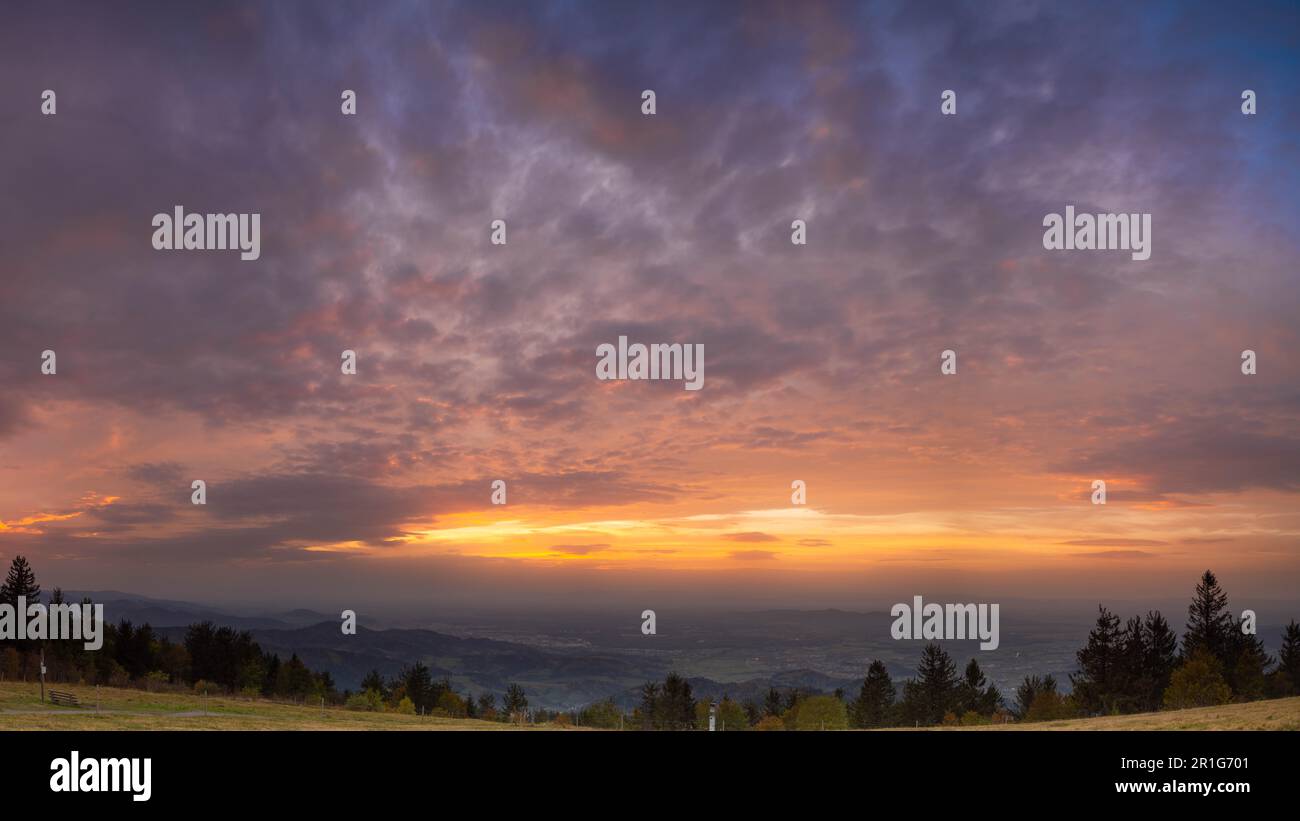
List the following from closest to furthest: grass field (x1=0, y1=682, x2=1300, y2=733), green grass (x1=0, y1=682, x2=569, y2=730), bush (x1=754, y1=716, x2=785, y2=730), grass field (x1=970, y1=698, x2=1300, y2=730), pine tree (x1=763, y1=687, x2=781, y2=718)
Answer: grass field (x1=970, y1=698, x2=1300, y2=730) → grass field (x1=0, y1=682, x2=1300, y2=733) → green grass (x1=0, y1=682, x2=569, y2=730) → bush (x1=754, y1=716, x2=785, y2=730) → pine tree (x1=763, y1=687, x2=781, y2=718)

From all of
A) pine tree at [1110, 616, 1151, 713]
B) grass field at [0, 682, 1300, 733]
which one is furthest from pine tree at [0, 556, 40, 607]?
pine tree at [1110, 616, 1151, 713]

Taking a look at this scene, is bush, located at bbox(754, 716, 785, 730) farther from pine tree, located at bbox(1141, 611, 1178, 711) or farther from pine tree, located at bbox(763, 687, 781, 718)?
pine tree, located at bbox(1141, 611, 1178, 711)

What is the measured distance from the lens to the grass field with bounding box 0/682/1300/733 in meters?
31.4

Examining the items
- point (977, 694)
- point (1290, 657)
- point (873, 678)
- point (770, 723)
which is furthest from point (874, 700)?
point (1290, 657)

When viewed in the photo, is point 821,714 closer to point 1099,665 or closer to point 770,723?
point 770,723

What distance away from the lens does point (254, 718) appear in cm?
5003

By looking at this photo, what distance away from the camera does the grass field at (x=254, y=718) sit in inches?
1236

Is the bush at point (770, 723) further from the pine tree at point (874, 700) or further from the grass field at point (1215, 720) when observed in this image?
the grass field at point (1215, 720)

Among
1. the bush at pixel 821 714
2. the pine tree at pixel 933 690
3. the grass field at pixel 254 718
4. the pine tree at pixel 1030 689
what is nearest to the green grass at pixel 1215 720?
the grass field at pixel 254 718

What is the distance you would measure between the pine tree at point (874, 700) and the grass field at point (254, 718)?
411ft

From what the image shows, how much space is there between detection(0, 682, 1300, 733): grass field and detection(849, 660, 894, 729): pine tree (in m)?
125
